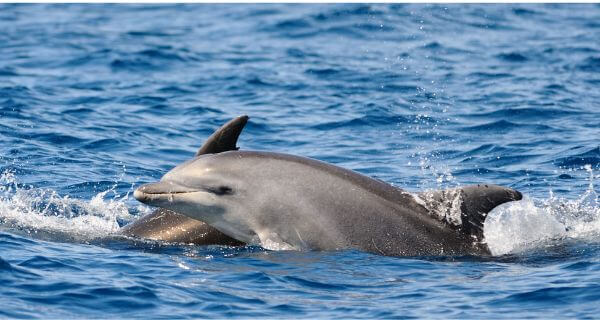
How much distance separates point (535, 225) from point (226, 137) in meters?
4.00

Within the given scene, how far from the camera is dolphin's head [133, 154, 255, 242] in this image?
1183 centimetres

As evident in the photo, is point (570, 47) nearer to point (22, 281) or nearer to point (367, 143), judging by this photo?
point (367, 143)

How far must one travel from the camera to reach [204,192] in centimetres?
1187

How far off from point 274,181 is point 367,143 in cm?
829

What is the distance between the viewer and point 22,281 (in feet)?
36.0

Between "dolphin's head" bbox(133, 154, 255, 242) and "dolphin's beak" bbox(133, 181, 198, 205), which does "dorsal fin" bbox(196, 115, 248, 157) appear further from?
"dolphin's beak" bbox(133, 181, 198, 205)

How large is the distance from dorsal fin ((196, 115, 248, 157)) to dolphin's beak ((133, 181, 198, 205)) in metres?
0.69

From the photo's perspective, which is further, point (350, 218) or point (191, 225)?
point (191, 225)

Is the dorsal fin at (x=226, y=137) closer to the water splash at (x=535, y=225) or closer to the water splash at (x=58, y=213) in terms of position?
the water splash at (x=58, y=213)

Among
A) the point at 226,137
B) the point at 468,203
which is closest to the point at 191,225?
the point at 226,137

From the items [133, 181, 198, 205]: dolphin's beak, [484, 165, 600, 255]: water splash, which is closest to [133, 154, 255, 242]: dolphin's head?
[133, 181, 198, 205]: dolphin's beak

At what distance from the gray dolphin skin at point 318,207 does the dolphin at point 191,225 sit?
404mm

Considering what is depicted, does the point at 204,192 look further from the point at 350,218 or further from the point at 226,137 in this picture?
the point at 350,218

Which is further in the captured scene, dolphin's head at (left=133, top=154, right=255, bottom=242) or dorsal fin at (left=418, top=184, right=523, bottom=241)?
dolphin's head at (left=133, top=154, right=255, bottom=242)
